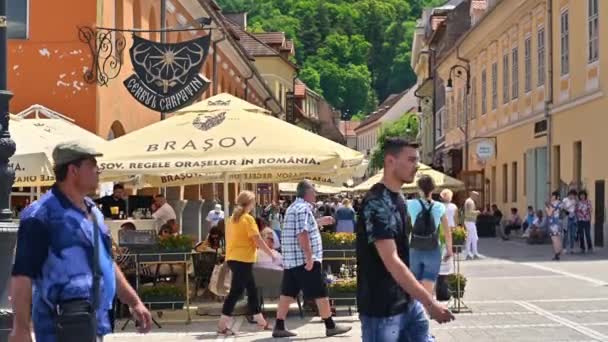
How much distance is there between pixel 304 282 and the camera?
1175 centimetres

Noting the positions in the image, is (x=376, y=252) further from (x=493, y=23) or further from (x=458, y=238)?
(x=493, y=23)

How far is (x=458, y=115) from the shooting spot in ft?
189

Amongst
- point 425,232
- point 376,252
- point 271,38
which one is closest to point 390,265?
point 376,252

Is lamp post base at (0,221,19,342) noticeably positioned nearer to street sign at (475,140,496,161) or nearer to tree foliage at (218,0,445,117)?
street sign at (475,140,496,161)

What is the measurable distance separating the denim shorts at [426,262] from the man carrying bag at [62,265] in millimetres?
6374

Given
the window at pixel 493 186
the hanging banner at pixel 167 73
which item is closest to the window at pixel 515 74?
the window at pixel 493 186

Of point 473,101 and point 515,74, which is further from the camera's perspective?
point 473,101

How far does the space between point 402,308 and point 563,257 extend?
21.0 metres

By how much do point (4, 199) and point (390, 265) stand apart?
335cm

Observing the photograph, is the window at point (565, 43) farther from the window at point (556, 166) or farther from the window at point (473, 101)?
the window at point (473, 101)

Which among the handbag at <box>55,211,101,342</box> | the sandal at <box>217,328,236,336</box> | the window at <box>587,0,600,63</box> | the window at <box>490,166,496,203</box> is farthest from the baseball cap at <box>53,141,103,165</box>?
the window at <box>490,166,496,203</box>

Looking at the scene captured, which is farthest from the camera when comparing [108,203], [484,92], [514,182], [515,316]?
[484,92]

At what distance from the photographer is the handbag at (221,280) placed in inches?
533

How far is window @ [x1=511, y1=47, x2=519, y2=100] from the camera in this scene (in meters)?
41.0
